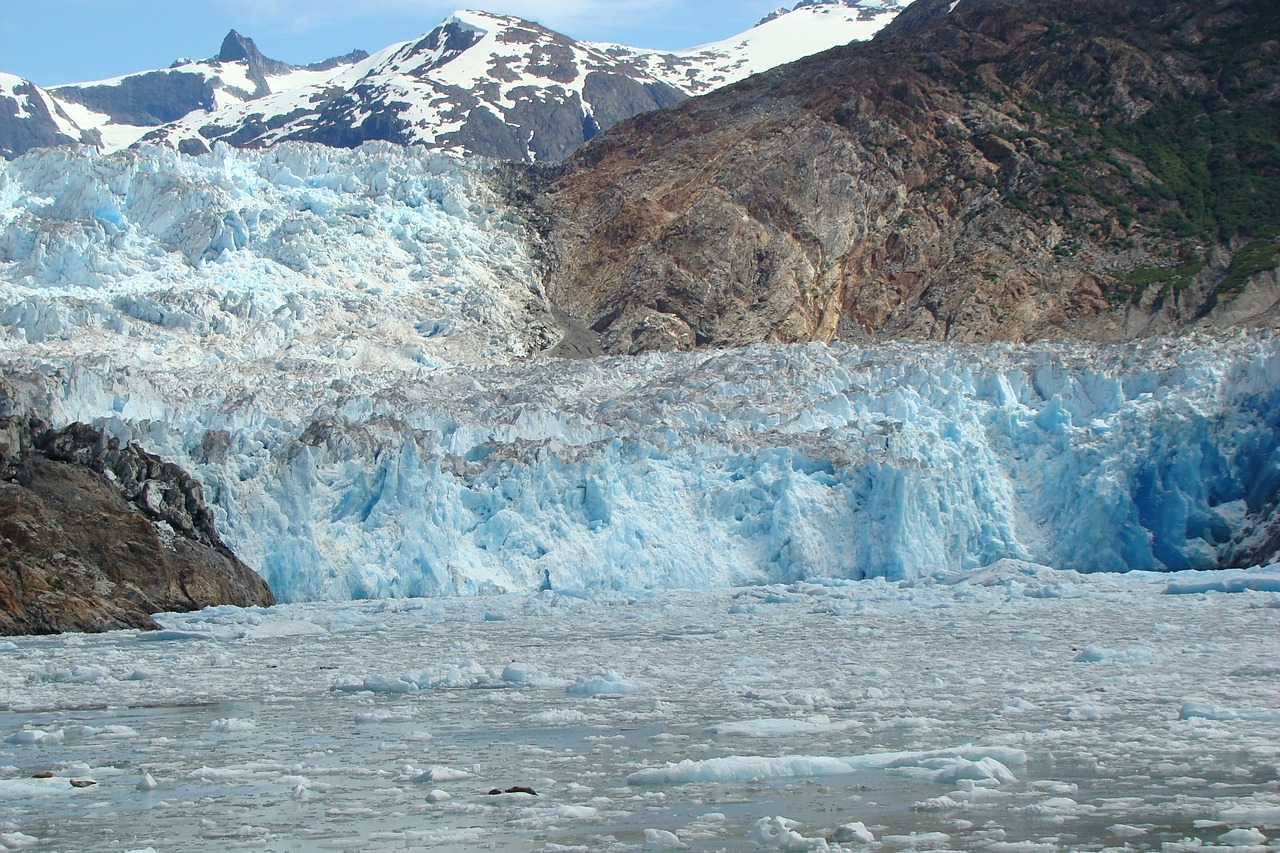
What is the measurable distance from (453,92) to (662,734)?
82615 mm

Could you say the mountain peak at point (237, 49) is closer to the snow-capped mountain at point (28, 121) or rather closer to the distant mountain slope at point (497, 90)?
the distant mountain slope at point (497, 90)

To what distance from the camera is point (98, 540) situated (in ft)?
54.5

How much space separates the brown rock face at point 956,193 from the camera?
1399 inches

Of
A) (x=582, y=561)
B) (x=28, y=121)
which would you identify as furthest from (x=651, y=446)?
(x=28, y=121)

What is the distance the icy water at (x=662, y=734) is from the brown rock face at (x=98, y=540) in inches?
38.5

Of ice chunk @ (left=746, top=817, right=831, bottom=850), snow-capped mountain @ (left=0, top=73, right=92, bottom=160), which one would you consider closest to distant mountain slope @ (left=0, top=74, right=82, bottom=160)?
snow-capped mountain @ (left=0, top=73, right=92, bottom=160)

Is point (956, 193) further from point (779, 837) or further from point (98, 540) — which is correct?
point (779, 837)

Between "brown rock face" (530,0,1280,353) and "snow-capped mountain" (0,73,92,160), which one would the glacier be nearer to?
"brown rock face" (530,0,1280,353)

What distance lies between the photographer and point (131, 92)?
106 meters

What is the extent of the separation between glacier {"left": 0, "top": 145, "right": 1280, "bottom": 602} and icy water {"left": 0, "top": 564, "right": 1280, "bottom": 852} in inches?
191

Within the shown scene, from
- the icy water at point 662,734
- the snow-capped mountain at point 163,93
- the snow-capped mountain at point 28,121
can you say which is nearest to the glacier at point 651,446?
the icy water at point 662,734

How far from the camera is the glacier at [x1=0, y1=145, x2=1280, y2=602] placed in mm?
20062

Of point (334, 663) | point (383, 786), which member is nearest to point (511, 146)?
point (334, 663)

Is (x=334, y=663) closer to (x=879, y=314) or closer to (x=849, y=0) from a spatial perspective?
(x=879, y=314)
